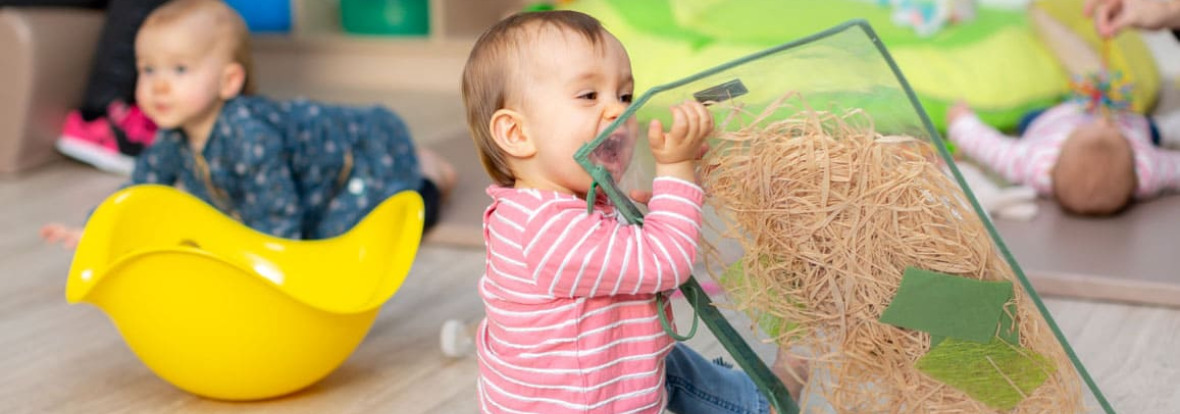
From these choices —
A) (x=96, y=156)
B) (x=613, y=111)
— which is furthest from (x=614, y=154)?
(x=96, y=156)

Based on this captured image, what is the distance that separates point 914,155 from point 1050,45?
187 centimetres

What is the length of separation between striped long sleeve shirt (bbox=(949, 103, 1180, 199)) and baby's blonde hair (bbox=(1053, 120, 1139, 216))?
0.06 m

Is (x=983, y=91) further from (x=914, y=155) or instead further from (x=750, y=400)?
(x=914, y=155)

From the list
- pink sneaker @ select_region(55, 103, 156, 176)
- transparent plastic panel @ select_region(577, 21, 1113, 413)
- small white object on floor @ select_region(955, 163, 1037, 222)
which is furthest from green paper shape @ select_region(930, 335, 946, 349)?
pink sneaker @ select_region(55, 103, 156, 176)

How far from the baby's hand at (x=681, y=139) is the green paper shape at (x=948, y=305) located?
0.18 meters

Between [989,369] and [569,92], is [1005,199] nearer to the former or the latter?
[989,369]

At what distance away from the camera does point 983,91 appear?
97.8 inches

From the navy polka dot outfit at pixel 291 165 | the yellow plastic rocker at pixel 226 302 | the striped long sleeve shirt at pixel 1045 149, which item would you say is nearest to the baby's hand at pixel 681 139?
the yellow plastic rocker at pixel 226 302

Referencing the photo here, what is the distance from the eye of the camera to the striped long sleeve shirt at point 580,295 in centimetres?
98

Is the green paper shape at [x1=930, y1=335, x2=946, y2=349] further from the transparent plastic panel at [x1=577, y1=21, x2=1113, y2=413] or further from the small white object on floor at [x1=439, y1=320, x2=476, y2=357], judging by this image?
the small white object on floor at [x1=439, y1=320, x2=476, y2=357]

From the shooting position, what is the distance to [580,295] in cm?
100

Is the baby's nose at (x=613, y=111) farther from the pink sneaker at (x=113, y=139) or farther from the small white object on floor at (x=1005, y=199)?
the pink sneaker at (x=113, y=139)

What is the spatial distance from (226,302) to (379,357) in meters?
0.29

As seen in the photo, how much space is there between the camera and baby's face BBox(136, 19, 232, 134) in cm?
178
